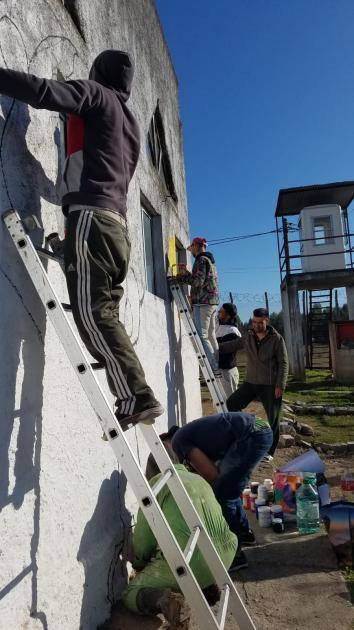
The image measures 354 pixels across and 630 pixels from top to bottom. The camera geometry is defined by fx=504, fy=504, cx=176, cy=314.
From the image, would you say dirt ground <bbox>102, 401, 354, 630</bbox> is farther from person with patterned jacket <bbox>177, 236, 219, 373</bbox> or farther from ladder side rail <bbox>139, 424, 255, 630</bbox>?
person with patterned jacket <bbox>177, 236, 219, 373</bbox>

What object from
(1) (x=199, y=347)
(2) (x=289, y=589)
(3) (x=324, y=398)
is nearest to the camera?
(2) (x=289, y=589)

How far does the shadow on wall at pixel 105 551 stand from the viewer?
2.74 metres

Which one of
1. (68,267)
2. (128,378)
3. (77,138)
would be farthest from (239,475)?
(77,138)

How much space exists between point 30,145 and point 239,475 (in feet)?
8.49

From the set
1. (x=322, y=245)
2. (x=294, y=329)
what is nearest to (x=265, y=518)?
(x=294, y=329)

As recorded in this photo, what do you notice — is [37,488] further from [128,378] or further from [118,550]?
[118,550]

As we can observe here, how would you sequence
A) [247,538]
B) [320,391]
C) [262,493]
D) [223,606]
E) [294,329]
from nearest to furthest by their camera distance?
[223,606] → [247,538] → [262,493] → [320,391] → [294,329]

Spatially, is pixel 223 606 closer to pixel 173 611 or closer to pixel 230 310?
pixel 173 611

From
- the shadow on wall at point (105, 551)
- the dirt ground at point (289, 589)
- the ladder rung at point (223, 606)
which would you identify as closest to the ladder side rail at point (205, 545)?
the ladder rung at point (223, 606)

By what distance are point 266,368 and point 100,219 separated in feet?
13.3

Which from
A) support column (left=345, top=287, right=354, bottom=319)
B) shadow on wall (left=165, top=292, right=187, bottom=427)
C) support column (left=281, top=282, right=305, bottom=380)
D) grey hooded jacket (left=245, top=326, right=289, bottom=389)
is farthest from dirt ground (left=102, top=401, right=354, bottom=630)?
A: support column (left=345, top=287, right=354, bottom=319)

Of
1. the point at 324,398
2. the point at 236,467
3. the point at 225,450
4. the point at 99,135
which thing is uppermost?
the point at 99,135

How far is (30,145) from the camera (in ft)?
8.61

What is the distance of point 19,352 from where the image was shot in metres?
2.34
